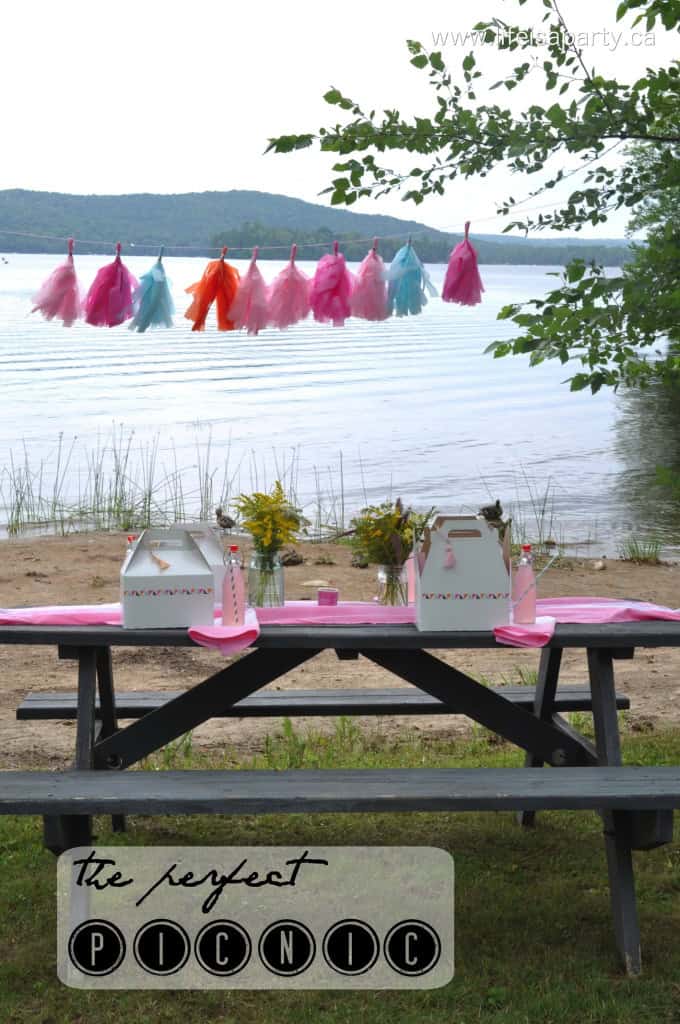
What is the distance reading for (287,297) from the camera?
194 inches

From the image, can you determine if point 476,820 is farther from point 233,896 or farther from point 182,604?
point 182,604

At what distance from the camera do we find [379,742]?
5.82 metres

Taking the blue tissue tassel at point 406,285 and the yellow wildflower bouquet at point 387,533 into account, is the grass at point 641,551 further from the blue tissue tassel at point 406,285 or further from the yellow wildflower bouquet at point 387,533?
the yellow wildflower bouquet at point 387,533

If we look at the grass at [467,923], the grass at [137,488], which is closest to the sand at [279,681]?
the grass at [467,923]

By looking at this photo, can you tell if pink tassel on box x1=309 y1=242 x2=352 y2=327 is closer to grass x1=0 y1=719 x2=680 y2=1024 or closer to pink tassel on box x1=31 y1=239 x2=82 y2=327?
pink tassel on box x1=31 y1=239 x2=82 y2=327

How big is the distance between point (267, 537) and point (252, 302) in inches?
49.8

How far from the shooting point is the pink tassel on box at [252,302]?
4938 millimetres

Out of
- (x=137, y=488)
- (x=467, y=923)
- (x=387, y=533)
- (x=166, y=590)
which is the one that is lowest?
(x=467, y=923)

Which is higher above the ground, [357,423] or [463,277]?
[463,277]

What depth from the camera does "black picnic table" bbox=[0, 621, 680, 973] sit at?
133 inches

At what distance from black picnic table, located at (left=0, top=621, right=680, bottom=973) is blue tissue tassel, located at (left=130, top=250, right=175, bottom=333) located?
4.66ft

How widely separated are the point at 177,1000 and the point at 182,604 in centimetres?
110

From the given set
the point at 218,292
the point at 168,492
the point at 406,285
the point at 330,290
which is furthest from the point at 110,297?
the point at 168,492
